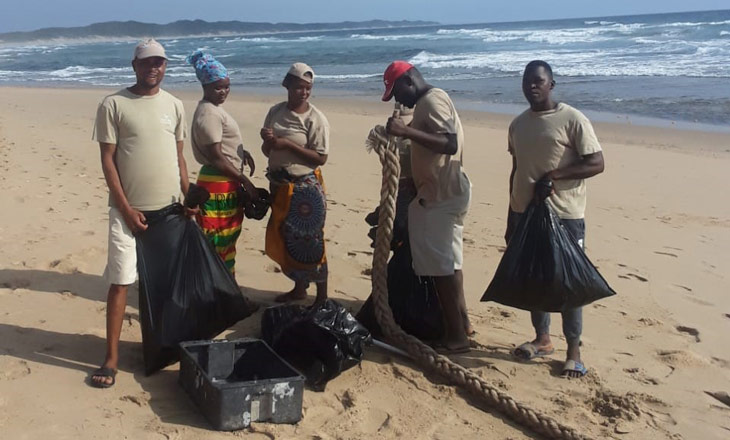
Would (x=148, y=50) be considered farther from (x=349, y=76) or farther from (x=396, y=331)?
(x=349, y=76)

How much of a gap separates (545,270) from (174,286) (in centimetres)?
194

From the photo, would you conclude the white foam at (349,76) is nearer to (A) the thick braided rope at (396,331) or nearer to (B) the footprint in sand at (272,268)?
(B) the footprint in sand at (272,268)

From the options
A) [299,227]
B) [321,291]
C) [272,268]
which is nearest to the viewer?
[299,227]

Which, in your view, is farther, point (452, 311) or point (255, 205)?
point (255, 205)

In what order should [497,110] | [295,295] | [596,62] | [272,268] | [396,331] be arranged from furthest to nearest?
1. [596,62]
2. [497,110]
3. [272,268]
4. [295,295]
5. [396,331]

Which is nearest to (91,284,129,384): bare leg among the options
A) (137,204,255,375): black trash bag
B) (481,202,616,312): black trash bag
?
(137,204,255,375): black trash bag

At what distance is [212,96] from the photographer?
4.54 metres

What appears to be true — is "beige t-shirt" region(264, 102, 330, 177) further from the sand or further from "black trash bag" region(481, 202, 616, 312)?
"black trash bag" region(481, 202, 616, 312)

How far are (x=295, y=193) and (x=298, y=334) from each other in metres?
1.03

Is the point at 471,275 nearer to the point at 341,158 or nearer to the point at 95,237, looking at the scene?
the point at 95,237

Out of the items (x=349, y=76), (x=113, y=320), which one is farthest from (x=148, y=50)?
(x=349, y=76)

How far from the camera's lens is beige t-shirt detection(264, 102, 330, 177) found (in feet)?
15.1

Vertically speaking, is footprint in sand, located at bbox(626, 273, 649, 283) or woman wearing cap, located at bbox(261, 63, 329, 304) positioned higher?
woman wearing cap, located at bbox(261, 63, 329, 304)

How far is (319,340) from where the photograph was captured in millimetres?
3916
